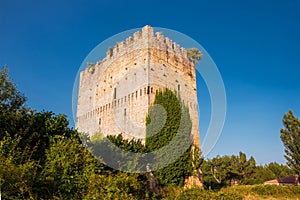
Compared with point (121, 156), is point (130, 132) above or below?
above

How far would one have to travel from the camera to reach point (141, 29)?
1828cm

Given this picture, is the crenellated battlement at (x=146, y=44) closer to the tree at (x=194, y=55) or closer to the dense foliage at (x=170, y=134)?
the tree at (x=194, y=55)

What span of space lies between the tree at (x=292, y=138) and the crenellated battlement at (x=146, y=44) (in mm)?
9432

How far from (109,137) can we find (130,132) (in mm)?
4865

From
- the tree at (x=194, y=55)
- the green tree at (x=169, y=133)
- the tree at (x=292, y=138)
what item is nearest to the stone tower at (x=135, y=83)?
the tree at (x=194, y=55)

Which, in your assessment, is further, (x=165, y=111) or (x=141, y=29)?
(x=141, y=29)

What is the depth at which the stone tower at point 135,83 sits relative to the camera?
1659 cm

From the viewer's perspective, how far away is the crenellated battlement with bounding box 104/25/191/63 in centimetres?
1766

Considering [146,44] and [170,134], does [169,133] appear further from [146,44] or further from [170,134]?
[146,44]

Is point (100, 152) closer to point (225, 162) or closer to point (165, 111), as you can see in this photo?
point (165, 111)

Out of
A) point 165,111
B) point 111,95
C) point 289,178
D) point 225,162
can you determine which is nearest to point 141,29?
point 111,95

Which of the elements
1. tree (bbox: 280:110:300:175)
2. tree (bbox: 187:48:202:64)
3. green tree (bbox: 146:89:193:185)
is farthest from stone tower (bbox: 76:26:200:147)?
tree (bbox: 280:110:300:175)

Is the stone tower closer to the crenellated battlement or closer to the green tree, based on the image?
the crenellated battlement

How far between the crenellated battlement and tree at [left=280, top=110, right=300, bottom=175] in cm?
943
